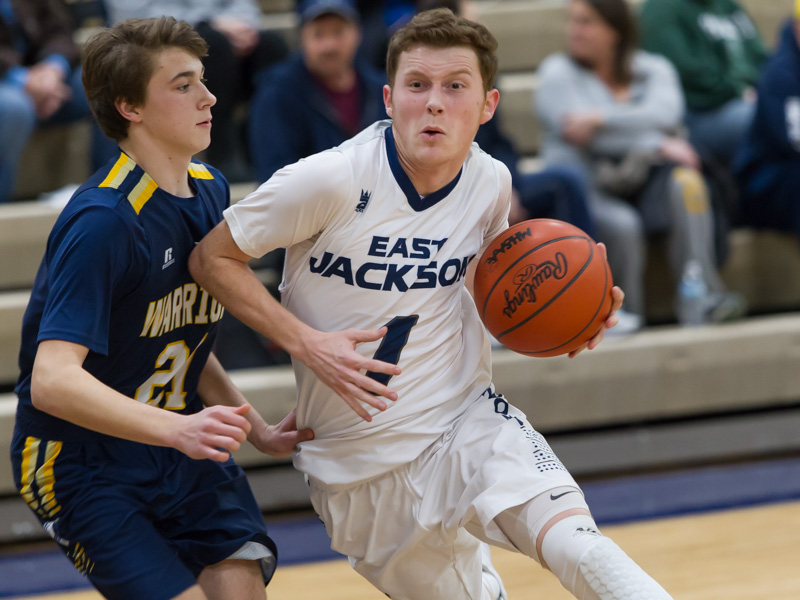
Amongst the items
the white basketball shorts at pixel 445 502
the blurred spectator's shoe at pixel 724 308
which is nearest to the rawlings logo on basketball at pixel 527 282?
the white basketball shorts at pixel 445 502

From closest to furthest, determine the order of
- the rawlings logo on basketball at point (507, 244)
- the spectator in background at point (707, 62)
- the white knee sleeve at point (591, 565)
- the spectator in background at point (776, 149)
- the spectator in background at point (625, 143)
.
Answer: the white knee sleeve at point (591, 565) → the rawlings logo on basketball at point (507, 244) → the spectator in background at point (625, 143) → the spectator in background at point (776, 149) → the spectator in background at point (707, 62)

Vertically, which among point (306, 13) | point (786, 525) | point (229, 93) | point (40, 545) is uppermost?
Answer: point (306, 13)

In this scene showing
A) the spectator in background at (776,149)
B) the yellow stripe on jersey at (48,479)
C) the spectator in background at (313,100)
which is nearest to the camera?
the yellow stripe on jersey at (48,479)

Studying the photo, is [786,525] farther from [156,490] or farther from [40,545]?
[40,545]

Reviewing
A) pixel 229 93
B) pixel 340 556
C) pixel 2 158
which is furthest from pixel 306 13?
pixel 340 556

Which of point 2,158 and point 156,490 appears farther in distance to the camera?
point 2,158

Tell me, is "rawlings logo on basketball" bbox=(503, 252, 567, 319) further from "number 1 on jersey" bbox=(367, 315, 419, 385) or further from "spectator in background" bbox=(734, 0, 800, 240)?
"spectator in background" bbox=(734, 0, 800, 240)

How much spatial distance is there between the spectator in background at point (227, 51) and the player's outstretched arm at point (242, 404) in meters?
2.47

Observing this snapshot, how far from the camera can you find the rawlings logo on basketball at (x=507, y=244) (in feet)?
8.46

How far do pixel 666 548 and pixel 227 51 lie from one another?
300cm

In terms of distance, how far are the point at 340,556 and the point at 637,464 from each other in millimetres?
1503

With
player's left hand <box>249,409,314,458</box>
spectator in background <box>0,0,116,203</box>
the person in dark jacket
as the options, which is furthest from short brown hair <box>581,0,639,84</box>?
player's left hand <box>249,409,314,458</box>

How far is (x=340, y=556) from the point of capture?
3977 mm

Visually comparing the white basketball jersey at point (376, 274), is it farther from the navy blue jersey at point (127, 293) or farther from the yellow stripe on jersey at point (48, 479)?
the yellow stripe on jersey at point (48, 479)
